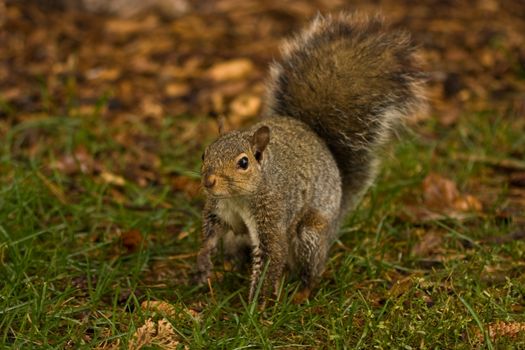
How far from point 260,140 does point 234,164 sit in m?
0.17

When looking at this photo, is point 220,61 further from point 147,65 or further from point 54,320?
point 54,320

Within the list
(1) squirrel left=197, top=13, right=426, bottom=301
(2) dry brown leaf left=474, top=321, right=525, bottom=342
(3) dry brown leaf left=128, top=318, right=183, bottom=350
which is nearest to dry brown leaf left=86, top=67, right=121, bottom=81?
(1) squirrel left=197, top=13, right=426, bottom=301

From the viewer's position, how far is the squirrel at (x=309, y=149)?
10.7 feet

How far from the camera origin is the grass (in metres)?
3.03

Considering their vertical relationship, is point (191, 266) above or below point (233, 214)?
below

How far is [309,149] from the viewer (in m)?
3.62

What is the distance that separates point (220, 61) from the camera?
6.60m

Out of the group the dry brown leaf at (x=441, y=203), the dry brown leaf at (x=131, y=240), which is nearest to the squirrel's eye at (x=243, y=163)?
the dry brown leaf at (x=131, y=240)

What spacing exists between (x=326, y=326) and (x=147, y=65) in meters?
3.95

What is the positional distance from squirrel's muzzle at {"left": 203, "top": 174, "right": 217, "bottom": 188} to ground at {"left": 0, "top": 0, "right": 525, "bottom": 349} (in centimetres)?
52

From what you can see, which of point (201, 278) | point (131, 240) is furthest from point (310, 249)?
point (131, 240)

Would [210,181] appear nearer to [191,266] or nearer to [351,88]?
[191,266]

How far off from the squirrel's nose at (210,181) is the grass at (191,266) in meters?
0.52

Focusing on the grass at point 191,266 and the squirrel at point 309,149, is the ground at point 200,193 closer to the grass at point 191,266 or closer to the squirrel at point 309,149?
the grass at point 191,266
